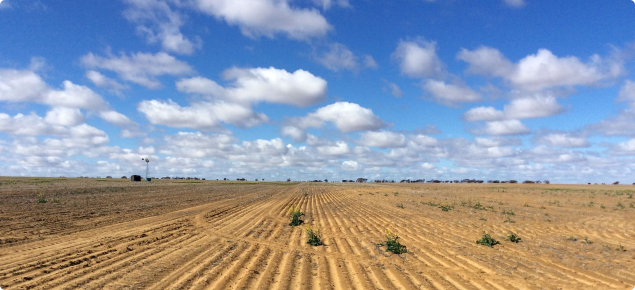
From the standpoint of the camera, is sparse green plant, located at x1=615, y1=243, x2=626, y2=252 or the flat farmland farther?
sparse green plant, located at x1=615, y1=243, x2=626, y2=252

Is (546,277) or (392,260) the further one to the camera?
(392,260)

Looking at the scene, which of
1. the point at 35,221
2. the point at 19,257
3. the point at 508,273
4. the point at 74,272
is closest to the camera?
the point at 74,272

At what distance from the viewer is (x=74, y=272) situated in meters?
6.27

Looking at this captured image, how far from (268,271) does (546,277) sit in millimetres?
5099

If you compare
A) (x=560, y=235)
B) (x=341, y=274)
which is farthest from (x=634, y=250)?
(x=341, y=274)

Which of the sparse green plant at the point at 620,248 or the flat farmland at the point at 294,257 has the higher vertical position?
the flat farmland at the point at 294,257

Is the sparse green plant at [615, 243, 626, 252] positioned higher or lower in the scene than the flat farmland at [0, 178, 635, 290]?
lower

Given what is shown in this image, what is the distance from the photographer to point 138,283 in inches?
225

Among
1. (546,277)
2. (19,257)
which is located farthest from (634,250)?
(19,257)

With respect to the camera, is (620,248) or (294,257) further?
(620,248)

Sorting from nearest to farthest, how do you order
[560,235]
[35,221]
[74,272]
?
1. [74,272]
2. [560,235]
3. [35,221]

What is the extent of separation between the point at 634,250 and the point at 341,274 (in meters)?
8.31

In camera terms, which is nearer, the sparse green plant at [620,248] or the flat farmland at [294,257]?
the flat farmland at [294,257]

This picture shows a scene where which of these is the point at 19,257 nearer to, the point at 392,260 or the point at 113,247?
the point at 113,247
